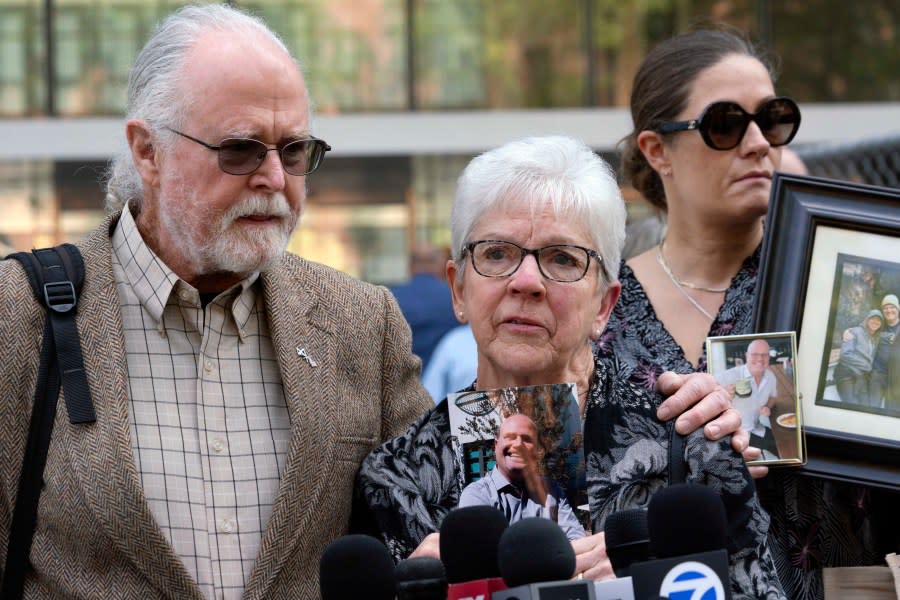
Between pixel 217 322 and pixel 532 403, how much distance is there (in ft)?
2.70

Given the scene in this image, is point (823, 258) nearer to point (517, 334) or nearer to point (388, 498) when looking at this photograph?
point (517, 334)

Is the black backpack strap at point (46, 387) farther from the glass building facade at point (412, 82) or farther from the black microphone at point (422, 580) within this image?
the glass building facade at point (412, 82)

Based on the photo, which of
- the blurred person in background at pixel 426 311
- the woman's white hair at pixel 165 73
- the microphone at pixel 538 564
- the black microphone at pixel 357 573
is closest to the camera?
the microphone at pixel 538 564

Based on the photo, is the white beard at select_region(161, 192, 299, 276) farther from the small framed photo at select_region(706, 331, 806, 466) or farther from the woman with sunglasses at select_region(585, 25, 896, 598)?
the small framed photo at select_region(706, 331, 806, 466)

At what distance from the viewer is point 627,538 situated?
2.24 meters

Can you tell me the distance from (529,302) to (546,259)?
102mm

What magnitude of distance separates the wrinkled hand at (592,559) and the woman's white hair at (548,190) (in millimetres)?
656

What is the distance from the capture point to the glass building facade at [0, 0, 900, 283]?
15.7 m

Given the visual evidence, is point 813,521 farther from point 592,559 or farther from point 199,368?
point 199,368

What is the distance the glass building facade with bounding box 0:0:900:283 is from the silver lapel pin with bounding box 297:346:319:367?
12.4 metres

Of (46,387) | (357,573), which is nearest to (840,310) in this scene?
(357,573)

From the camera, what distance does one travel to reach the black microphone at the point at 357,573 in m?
2.09

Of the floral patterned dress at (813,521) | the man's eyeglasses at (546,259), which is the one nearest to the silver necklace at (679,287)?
the floral patterned dress at (813,521)

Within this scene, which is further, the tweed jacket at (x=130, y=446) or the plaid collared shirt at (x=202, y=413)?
the plaid collared shirt at (x=202, y=413)
